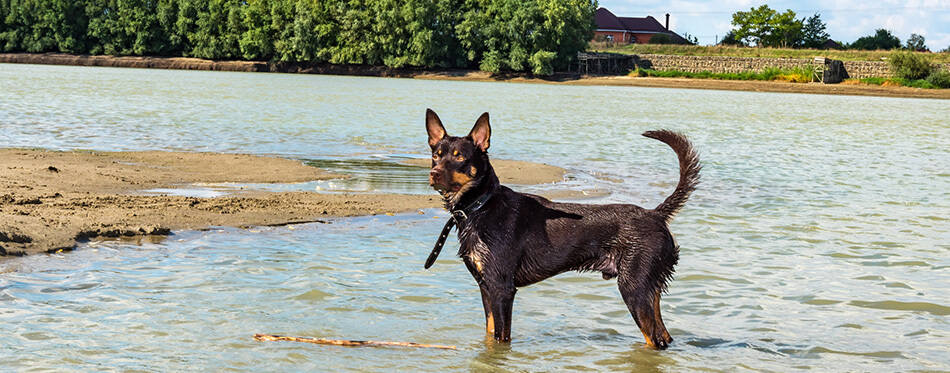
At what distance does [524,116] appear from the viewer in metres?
37.0

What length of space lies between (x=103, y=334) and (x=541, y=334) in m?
3.17

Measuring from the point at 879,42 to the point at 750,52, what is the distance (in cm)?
2484

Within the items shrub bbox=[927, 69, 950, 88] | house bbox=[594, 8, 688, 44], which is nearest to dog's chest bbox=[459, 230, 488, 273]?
shrub bbox=[927, 69, 950, 88]

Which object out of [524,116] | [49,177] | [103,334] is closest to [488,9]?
[524,116]

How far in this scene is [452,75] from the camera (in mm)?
99812

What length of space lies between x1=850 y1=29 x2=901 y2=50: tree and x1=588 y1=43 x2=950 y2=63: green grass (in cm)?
1903

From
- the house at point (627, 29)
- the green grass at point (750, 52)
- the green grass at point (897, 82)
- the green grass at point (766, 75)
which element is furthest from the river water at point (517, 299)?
the house at point (627, 29)

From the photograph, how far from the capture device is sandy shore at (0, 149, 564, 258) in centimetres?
956

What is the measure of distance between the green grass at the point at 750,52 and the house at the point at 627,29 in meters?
16.2

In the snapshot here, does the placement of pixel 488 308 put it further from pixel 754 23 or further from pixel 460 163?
pixel 754 23

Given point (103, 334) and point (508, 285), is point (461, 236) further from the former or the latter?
point (103, 334)

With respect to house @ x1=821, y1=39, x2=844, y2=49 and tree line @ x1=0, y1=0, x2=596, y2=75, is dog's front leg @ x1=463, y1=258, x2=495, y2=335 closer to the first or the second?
tree line @ x1=0, y1=0, x2=596, y2=75

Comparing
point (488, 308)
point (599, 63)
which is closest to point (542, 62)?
point (599, 63)

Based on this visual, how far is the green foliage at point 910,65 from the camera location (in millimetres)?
82312
